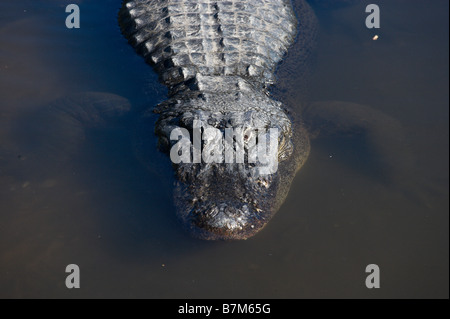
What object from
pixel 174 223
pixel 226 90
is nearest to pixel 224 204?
pixel 174 223

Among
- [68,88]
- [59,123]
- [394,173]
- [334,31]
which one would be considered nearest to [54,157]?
[59,123]

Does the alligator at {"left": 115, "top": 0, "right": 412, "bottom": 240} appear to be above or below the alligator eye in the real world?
above

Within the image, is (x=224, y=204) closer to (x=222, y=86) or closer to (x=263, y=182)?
(x=263, y=182)

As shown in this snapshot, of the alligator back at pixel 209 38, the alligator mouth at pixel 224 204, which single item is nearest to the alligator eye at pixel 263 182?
the alligator mouth at pixel 224 204

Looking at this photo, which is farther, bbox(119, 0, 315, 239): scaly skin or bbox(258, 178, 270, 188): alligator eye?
bbox(258, 178, 270, 188): alligator eye

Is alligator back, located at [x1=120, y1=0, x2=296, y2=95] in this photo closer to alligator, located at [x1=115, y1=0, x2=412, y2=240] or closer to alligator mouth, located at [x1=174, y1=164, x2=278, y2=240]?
alligator, located at [x1=115, y1=0, x2=412, y2=240]

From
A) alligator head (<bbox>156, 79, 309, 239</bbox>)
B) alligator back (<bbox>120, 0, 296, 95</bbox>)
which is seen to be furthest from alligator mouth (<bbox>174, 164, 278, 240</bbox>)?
alligator back (<bbox>120, 0, 296, 95</bbox>)
